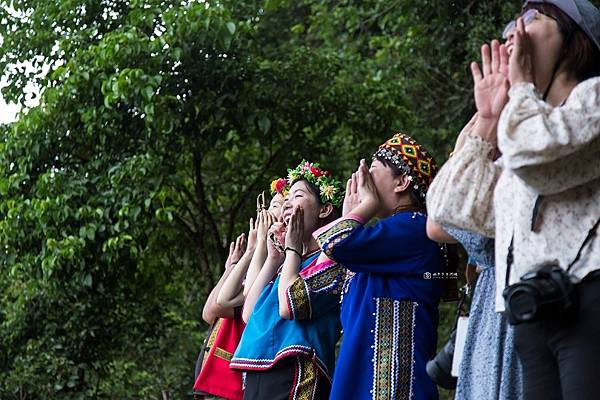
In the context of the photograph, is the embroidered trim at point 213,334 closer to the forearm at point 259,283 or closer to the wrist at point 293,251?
the forearm at point 259,283

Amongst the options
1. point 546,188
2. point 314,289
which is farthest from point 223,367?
point 546,188

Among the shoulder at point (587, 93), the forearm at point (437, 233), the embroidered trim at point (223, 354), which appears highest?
the shoulder at point (587, 93)

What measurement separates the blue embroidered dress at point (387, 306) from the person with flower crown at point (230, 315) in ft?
4.47

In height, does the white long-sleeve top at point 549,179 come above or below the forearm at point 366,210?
below

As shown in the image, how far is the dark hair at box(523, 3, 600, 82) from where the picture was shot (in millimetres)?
3092

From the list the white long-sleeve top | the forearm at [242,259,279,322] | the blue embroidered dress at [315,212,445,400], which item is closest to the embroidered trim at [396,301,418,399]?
the blue embroidered dress at [315,212,445,400]

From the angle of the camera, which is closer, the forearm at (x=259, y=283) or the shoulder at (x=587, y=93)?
the shoulder at (x=587, y=93)

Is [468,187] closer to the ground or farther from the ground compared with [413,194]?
closer to the ground

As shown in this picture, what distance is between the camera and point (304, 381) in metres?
4.92

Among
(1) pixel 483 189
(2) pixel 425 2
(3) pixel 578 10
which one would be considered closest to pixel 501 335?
(1) pixel 483 189

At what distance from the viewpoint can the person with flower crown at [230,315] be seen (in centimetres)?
573

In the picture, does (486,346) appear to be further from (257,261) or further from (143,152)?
(143,152)

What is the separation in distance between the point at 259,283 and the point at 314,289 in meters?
0.57

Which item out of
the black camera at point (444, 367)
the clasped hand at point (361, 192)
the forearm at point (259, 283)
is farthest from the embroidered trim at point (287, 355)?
the black camera at point (444, 367)
